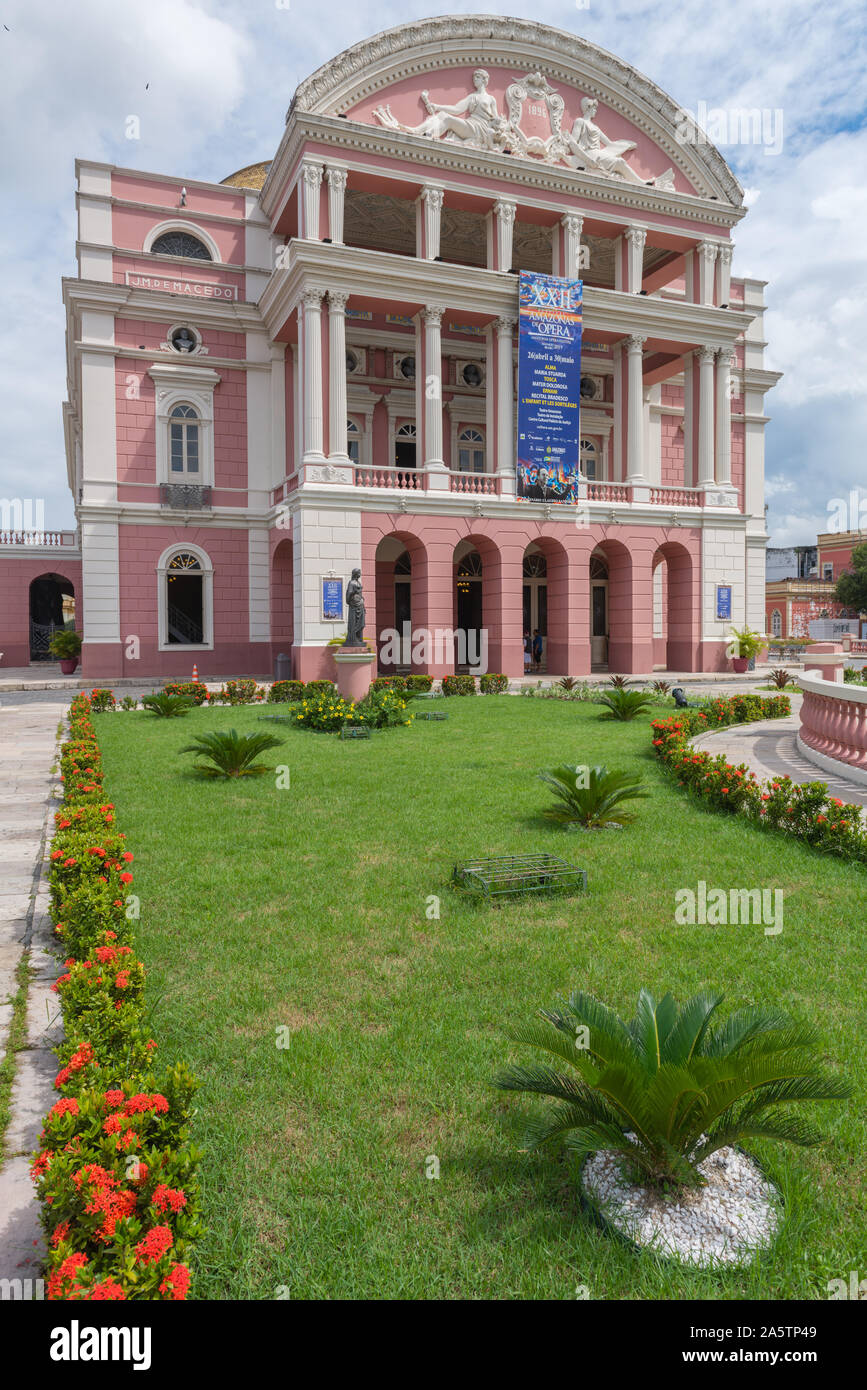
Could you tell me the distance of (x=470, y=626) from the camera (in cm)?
2994

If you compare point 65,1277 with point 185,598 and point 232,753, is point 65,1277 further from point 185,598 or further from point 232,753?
point 185,598

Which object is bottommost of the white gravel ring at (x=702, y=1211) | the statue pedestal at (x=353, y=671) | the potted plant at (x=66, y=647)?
the white gravel ring at (x=702, y=1211)

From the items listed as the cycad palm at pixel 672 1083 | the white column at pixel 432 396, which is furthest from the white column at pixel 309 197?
the cycad palm at pixel 672 1083

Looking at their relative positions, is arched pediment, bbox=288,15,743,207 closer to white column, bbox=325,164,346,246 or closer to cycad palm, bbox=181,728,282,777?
white column, bbox=325,164,346,246

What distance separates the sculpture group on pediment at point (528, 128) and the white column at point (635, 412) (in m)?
Answer: 5.56

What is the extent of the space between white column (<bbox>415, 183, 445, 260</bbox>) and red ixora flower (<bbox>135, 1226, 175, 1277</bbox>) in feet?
85.9

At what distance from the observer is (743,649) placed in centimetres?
2805

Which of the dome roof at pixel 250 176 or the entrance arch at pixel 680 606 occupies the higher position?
the dome roof at pixel 250 176

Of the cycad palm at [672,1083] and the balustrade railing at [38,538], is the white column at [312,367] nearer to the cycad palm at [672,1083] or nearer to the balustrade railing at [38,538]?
the balustrade railing at [38,538]

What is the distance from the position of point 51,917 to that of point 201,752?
5.18 metres

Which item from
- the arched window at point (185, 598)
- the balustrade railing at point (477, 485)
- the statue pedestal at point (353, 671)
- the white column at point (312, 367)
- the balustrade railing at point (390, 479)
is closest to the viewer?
the statue pedestal at point (353, 671)

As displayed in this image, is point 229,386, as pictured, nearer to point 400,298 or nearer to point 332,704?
point 400,298

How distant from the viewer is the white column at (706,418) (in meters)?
28.4

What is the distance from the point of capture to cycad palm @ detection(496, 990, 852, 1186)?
9.07 feet
